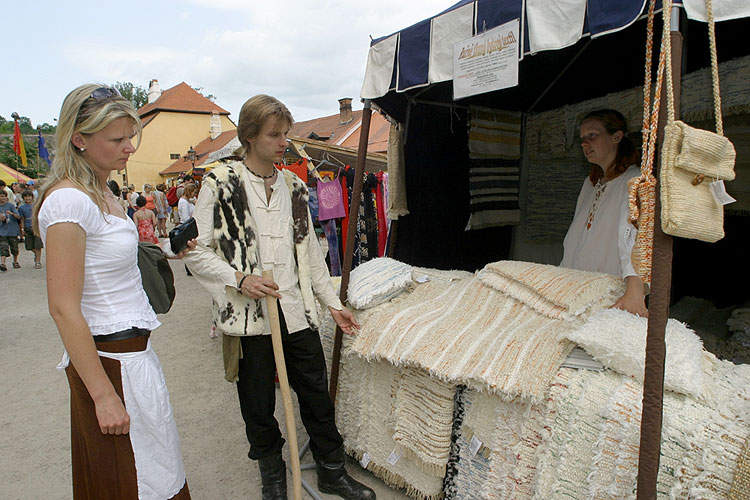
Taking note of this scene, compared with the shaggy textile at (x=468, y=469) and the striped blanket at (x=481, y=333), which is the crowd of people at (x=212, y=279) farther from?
the shaggy textile at (x=468, y=469)

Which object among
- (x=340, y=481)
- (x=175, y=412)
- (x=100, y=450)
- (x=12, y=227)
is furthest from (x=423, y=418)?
(x=12, y=227)

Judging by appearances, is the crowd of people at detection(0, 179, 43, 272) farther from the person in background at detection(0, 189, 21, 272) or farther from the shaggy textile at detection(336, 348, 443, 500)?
the shaggy textile at detection(336, 348, 443, 500)

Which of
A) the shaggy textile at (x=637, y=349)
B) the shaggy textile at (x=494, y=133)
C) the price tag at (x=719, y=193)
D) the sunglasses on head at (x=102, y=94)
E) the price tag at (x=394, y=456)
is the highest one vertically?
the shaggy textile at (x=494, y=133)

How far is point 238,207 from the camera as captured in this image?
77.5 inches

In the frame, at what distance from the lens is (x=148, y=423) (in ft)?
4.85

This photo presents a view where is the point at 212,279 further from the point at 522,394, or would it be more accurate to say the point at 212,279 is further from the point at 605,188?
the point at 605,188

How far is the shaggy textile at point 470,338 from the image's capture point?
1729 millimetres

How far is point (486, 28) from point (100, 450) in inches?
85.3

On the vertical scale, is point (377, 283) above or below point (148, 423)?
above

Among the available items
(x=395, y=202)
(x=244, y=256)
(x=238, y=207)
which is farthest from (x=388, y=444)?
(x=395, y=202)

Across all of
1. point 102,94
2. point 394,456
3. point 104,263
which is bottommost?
point 394,456

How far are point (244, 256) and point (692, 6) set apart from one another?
1841 mm

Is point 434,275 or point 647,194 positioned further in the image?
point 434,275

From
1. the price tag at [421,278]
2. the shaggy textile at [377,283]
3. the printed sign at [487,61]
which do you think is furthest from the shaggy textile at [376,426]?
the printed sign at [487,61]
